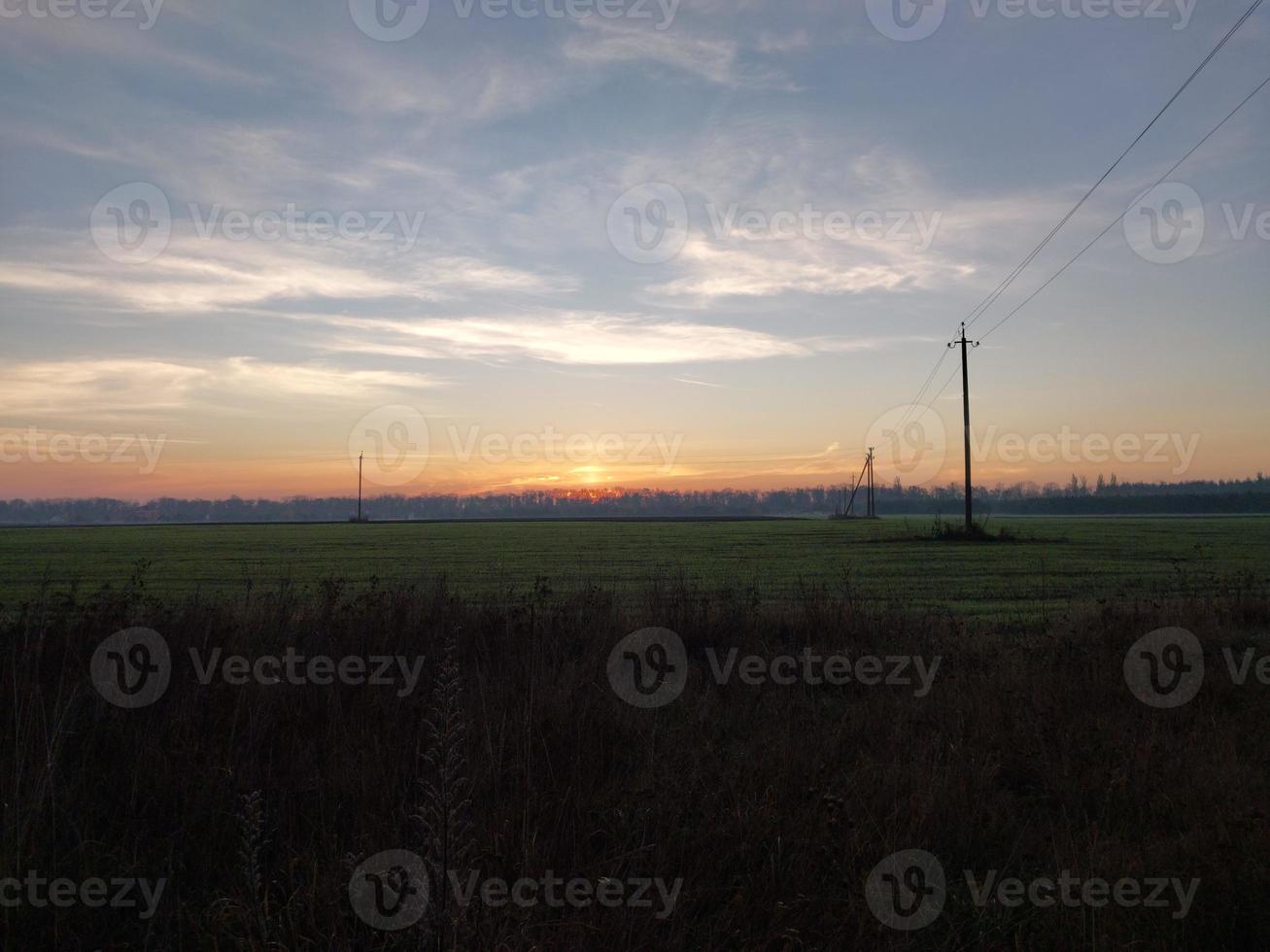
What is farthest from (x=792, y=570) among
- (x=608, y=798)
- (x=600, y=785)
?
(x=608, y=798)

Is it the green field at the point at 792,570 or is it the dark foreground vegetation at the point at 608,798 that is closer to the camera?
the dark foreground vegetation at the point at 608,798

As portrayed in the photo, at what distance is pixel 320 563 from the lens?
3903 centimetres

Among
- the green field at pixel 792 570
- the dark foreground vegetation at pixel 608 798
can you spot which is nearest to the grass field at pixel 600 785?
the dark foreground vegetation at pixel 608 798

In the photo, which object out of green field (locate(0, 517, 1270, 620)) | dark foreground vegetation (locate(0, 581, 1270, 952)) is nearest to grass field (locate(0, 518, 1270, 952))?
dark foreground vegetation (locate(0, 581, 1270, 952))

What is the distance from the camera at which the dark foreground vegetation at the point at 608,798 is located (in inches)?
152

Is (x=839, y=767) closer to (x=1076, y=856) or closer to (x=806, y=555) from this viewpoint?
(x=1076, y=856)

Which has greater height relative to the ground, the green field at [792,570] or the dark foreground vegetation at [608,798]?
the dark foreground vegetation at [608,798]

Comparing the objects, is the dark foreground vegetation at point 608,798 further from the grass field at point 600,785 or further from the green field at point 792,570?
the green field at point 792,570

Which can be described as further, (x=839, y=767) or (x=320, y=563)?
(x=320, y=563)

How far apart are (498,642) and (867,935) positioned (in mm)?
5639

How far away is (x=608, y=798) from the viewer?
5.02 m

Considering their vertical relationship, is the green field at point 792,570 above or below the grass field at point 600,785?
below

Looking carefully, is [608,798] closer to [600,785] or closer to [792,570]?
[600,785]

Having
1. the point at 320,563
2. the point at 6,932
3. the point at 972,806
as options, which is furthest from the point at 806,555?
the point at 6,932
